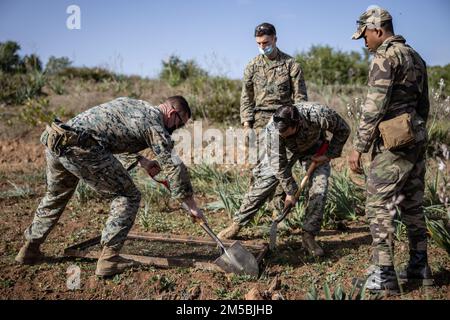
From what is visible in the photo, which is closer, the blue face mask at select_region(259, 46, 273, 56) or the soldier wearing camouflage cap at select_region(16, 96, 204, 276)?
the soldier wearing camouflage cap at select_region(16, 96, 204, 276)

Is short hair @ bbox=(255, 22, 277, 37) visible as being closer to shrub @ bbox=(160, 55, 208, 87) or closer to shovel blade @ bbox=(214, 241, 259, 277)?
shovel blade @ bbox=(214, 241, 259, 277)

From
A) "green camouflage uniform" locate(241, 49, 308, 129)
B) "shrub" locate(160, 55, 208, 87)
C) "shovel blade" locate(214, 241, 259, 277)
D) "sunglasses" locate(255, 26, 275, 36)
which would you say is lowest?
"shovel blade" locate(214, 241, 259, 277)

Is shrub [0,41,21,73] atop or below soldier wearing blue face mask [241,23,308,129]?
atop

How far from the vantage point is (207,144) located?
884cm

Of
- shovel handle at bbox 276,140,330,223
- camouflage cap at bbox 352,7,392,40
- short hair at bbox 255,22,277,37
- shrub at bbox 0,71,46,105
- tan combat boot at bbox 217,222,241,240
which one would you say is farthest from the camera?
shrub at bbox 0,71,46,105

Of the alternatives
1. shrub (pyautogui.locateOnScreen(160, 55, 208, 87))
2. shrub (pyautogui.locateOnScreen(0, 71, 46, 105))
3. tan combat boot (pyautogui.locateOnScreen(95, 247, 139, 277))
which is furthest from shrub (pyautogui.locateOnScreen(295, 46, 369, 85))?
tan combat boot (pyautogui.locateOnScreen(95, 247, 139, 277))

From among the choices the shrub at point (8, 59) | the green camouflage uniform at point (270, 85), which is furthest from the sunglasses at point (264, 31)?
the shrub at point (8, 59)

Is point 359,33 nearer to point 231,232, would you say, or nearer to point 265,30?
point 265,30

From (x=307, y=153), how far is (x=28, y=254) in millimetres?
2749

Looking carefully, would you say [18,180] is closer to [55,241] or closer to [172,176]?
[55,241]

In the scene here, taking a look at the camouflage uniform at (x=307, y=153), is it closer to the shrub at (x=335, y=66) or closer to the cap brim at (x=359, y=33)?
the cap brim at (x=359, y=33)

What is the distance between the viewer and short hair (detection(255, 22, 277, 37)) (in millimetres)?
4824

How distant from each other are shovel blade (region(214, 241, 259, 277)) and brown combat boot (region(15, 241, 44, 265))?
1.67 m

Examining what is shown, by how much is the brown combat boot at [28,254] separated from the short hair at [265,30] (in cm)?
318
